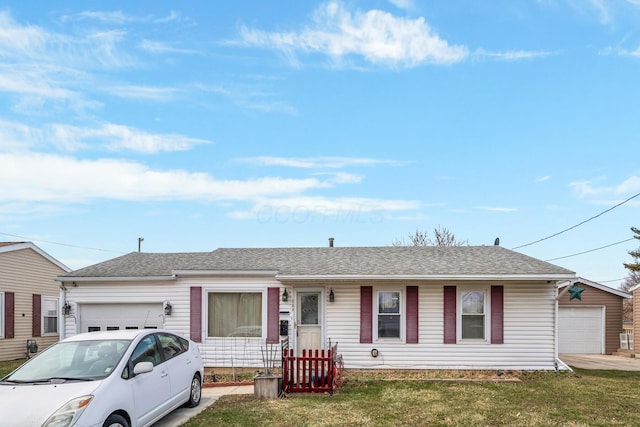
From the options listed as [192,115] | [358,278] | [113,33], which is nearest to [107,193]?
[192,115]

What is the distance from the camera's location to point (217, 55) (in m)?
15.3

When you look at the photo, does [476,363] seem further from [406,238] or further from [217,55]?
[406,238]

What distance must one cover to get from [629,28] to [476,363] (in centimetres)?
1008

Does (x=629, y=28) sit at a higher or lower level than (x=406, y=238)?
higher

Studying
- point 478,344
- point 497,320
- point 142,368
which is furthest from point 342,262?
point 142,368

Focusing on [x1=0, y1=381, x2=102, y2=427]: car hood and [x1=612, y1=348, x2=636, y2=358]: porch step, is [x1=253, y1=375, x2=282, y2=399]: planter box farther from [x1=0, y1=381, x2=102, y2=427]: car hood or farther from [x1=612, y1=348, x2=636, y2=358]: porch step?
[x1=612, y1=348, x2=636, y2=358]: porch step

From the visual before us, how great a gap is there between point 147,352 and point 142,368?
30.5 inches

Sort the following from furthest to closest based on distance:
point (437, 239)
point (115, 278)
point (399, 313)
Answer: point (437, 239) → point (115, 278) → point (399, 313)

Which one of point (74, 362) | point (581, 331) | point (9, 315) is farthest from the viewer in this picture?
point (581, 331)

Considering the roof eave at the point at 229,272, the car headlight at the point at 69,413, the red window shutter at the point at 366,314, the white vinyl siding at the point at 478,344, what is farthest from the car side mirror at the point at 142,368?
the red window shutter at the point at 366,314

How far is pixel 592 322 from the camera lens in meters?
22.5

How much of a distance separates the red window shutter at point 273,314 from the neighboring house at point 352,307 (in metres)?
0.03

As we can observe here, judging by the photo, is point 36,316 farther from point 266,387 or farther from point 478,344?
point 478,344

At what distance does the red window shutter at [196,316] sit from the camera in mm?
14594
